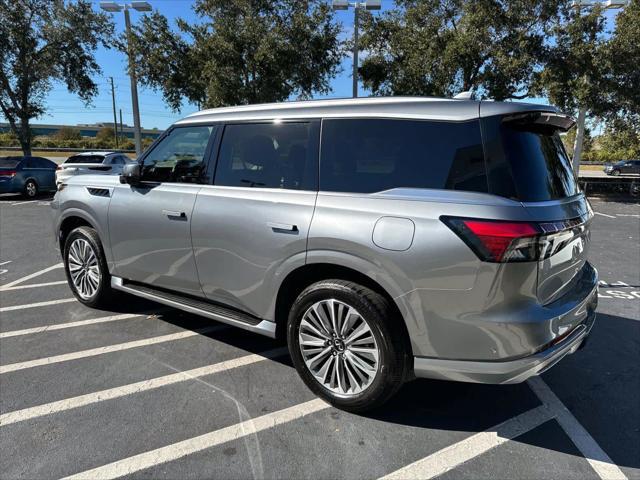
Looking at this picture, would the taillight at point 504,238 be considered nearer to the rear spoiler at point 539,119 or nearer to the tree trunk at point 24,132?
the rear spoiler at point 539,119

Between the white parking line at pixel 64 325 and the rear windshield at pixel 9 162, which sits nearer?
the white parking line at pixel 64 325

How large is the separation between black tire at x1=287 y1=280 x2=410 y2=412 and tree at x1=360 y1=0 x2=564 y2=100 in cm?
1283

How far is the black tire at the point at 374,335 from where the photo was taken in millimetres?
2629

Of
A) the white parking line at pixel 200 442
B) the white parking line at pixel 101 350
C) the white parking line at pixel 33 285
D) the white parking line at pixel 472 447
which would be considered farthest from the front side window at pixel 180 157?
the white parking line at pixel 33 285

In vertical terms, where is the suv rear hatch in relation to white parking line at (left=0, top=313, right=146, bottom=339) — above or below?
above

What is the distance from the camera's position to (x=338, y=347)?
2.89 meters

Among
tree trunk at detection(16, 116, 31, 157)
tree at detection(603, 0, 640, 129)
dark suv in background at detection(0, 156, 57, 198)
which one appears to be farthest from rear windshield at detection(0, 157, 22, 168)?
tree at detection(603, 0, 640, 129)

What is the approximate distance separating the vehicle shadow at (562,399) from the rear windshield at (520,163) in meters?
1.42

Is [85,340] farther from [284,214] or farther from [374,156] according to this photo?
[374,156]

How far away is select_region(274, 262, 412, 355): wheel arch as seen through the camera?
2.66 metres

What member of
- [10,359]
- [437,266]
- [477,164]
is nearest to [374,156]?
[477,164]

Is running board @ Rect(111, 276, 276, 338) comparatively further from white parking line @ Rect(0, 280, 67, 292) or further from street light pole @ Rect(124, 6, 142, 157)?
street light pole @ Rect(124, 6, 142, 157)

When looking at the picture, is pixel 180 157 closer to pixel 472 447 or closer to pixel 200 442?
pixel 200 442

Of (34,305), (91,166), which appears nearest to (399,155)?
(34,305)
